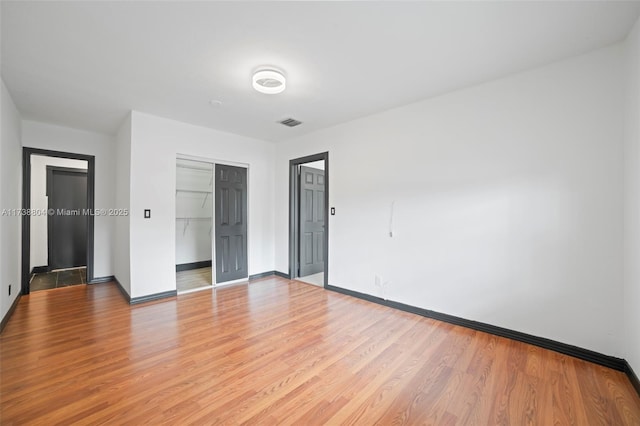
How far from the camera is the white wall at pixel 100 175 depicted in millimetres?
4305

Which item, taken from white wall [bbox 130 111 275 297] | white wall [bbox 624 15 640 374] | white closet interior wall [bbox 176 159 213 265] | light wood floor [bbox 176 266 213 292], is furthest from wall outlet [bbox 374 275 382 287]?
white closet interior wall [bbox 176 159 213 265]

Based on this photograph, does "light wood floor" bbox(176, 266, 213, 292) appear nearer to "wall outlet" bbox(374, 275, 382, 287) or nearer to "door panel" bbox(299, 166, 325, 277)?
"door panel" bbox(299, 166, 325, 277)

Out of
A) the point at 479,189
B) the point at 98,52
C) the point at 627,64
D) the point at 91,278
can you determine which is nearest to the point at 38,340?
the point at 91,278

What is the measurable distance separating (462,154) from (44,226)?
730 centimetres

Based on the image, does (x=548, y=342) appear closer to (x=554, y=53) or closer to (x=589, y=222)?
(x=589, y=222)

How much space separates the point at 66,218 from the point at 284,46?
5.89 m

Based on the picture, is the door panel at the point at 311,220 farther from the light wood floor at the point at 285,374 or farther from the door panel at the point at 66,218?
the door panel at the point at 66,218

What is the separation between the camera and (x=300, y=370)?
2.07 m

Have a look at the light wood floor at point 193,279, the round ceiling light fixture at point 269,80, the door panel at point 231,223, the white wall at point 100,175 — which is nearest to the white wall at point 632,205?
the round ceiling light fixture at point 269,80

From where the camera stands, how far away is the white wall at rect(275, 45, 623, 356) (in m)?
2.17

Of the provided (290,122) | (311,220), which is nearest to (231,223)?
(311,220)

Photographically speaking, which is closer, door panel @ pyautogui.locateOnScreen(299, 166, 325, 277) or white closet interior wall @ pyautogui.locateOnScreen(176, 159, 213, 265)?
door panel @ pyautogui.locateOnScreen(299, 166, 325, 277)

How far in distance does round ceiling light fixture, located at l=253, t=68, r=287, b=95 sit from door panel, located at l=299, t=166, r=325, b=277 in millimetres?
2354

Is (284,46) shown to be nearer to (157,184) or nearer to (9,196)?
(157,184)
